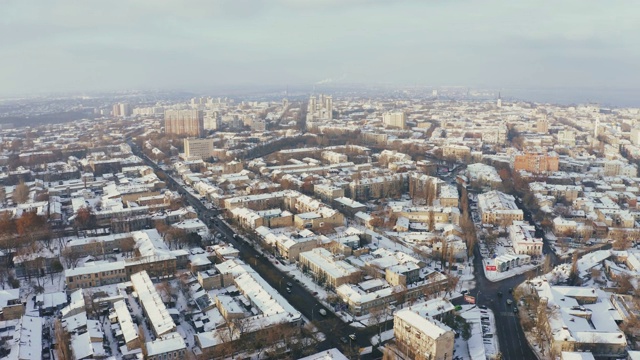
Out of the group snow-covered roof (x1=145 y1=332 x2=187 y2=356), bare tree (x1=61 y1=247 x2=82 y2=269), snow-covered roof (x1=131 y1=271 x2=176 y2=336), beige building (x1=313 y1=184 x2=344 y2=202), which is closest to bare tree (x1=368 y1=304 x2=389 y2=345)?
snow-covered roof (x1=145 y1=332 x2=187 y2=356)

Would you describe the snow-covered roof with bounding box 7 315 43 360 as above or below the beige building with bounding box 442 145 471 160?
below

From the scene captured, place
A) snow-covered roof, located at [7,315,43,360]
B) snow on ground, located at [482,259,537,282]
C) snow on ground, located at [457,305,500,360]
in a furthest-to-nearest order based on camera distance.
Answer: snow on ground, located at [482,259,537,282]
snow on ground, located at [457,305,500,360]
snow-covered roof, located at [7,315,43,360]

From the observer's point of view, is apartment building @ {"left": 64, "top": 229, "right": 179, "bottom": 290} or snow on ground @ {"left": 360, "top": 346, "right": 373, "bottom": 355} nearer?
snow on ground @ {"left": 360, "top": 346, "right": 373, "bottom": 355}

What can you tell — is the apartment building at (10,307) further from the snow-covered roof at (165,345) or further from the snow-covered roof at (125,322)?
the snow-covered roof at (165,345)

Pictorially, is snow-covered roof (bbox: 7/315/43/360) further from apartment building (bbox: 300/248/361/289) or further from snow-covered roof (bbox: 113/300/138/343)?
apartment building (bbox: 300/248/361/289)

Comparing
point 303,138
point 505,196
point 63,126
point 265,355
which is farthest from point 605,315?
point 63,126

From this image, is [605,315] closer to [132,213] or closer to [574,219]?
[574,219]
